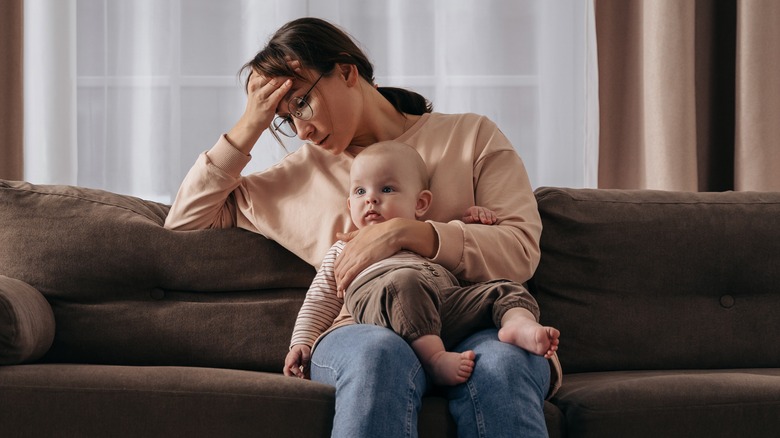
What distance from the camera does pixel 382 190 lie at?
174 cm

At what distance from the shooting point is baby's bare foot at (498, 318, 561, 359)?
136cm

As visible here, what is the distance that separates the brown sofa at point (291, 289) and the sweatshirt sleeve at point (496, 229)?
0.72ft

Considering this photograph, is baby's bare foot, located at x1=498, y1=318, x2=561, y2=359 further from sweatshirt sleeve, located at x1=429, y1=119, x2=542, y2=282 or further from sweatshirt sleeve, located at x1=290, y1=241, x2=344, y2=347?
sweatshirt sleeve, located at x1=290, y1=241, x2=344, y2=347

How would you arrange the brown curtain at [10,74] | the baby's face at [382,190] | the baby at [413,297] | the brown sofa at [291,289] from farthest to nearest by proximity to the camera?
the brown curtain at [10,74] → the brown sofa at [291,289] → the baby's face at [382,190] → the baby at [413,297]

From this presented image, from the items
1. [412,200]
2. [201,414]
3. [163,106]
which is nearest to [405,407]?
[201,414]

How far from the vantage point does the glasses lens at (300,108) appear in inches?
71.0

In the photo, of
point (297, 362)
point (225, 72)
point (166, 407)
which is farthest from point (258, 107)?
point (225, 72)

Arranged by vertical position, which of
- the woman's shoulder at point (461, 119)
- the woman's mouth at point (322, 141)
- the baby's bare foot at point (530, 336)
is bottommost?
the baby's bare foot at point (530, 336)

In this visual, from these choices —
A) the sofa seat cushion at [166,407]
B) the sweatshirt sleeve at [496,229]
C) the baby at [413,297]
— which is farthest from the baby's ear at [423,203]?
the sofa seat cushion at [166,407]

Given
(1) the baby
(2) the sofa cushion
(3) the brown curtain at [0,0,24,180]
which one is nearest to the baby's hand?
(1) the baby

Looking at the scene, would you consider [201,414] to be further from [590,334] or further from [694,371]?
[694,371]

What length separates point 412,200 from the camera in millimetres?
1741

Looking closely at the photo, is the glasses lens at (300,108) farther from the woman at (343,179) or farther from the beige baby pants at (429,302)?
the beige baby pants at (429,302)

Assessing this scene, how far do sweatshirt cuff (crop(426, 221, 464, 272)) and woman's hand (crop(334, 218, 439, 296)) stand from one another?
0.06 ft
